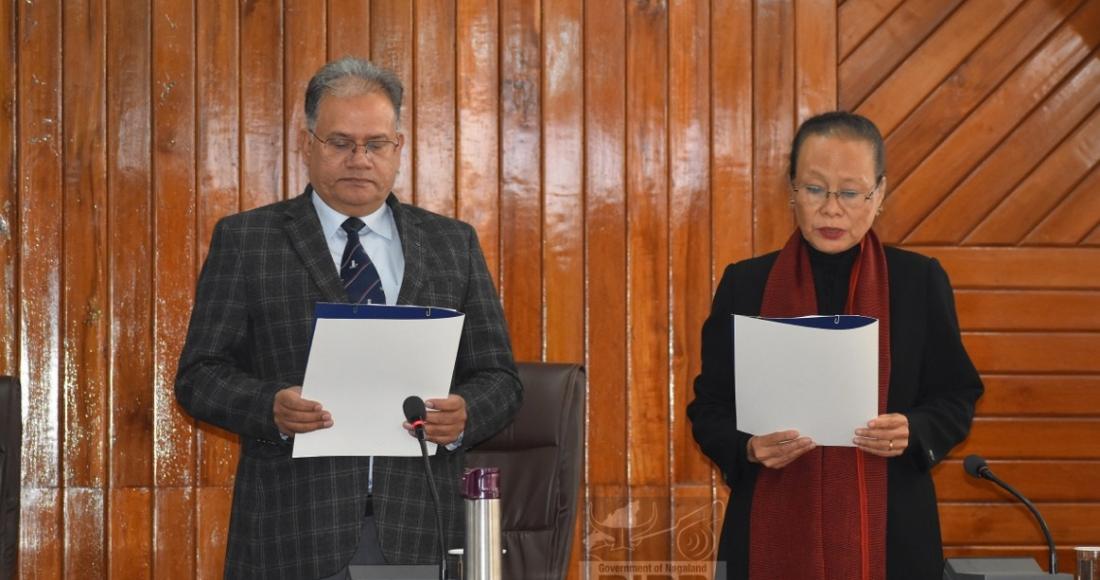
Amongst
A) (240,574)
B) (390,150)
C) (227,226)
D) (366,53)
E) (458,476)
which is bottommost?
(240,574)

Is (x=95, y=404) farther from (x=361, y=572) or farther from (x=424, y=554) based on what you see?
(x=361, y=572)

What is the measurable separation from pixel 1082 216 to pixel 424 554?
8.63 feet

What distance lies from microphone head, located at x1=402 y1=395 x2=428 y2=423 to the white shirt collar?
683 millimetres

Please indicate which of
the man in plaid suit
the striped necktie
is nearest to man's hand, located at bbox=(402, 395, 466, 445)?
the man in plaid suit

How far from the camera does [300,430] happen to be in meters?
2.13

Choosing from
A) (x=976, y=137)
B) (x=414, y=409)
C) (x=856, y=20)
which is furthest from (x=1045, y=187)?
(x=414, y=409)

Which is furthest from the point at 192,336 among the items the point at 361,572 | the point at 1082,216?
the point at 1082,216

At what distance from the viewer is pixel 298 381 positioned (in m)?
2.40

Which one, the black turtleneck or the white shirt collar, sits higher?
the white shirt collar

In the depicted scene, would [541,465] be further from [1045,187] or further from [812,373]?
[1045,187]

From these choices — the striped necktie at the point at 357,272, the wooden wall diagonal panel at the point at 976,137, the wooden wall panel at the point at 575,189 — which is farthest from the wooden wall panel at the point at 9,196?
the wooden wall diagonal panel at the point at 976,137

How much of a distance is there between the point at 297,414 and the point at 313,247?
0.46 meters

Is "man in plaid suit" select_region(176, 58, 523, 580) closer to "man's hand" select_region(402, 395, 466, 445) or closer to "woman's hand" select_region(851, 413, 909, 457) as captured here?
"man's hand" select_region(402, 395, 466, 445)

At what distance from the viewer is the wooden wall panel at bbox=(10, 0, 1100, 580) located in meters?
3.62
